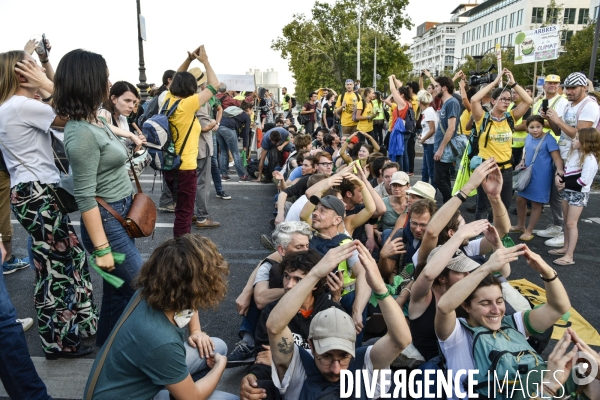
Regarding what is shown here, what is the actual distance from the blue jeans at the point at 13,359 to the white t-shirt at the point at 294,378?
129cm

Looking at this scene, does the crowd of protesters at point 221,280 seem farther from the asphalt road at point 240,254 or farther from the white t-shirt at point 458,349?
the asphalt road at point 240,254

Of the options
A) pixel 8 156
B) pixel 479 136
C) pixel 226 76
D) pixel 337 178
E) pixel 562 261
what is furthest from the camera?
pixel 226 76

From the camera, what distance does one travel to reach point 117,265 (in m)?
2.81

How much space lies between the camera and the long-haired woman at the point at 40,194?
9.63 feet

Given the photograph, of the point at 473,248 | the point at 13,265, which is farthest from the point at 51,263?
the point at 473,248

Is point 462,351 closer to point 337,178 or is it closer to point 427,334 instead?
point 427,334

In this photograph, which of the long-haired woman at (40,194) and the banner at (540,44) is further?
the banner at (540,44)

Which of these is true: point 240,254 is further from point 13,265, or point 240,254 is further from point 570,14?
point 570,14

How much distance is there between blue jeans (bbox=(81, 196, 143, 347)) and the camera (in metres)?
2.78

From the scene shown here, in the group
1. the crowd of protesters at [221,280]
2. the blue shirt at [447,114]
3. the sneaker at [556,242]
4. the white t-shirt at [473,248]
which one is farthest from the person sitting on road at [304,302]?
the blue shirt at [447,114]

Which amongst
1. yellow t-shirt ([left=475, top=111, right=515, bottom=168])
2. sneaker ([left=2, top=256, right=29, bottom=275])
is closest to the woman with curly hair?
sneaker ([left=2, top=256, right=29, bottom=275])

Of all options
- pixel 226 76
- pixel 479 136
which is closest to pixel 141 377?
pixel 479 136

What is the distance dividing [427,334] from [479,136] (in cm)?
385

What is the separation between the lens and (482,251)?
11.3 feet
